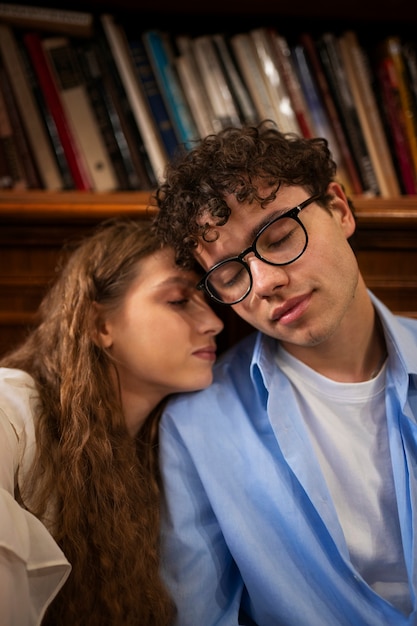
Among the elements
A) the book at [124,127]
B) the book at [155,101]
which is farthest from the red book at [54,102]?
the book at [155,101]

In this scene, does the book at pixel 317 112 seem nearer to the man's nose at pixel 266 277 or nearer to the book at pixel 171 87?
the book at pixel 171 87

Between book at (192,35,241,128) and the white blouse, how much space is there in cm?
89

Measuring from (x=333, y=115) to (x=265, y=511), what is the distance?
3.35ft

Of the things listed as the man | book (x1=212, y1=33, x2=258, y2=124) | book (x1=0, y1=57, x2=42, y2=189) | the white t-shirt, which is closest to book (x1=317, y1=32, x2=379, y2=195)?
book (x1=212, y1=33, x2=258, y2=124)

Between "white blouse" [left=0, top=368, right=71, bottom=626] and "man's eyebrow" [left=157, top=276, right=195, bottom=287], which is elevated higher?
"man's eyebrow" [left=157, top=276, right=195, bottom=287]

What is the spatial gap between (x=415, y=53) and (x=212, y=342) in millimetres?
998

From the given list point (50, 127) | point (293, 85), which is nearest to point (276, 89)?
point (293, 85)

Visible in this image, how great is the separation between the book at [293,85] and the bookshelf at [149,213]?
114 mm

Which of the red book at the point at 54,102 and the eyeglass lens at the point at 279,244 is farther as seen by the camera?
the red book at the point at 54,102

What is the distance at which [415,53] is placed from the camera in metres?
1.60

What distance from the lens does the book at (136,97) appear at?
1.51 m

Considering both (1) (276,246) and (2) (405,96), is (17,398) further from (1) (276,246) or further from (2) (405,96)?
(2) (405,96)

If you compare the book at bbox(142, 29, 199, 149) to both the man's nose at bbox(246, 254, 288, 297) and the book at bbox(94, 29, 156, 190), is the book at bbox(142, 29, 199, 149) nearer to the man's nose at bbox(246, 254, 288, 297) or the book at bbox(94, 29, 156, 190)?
the book at bbox(94, 29, 156, 190)

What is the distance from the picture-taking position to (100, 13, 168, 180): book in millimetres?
1514
